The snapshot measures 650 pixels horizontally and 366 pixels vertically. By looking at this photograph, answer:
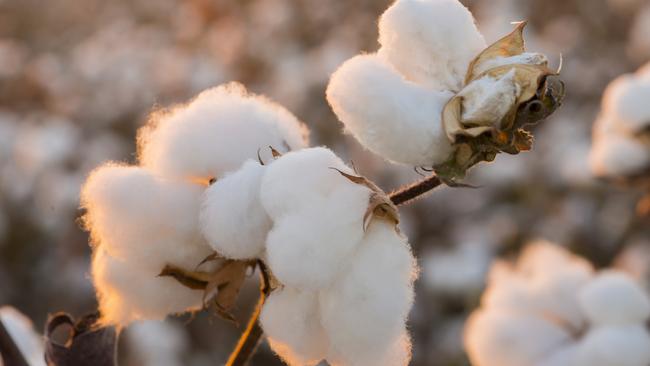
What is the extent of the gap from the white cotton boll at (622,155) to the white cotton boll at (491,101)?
102 centimetres

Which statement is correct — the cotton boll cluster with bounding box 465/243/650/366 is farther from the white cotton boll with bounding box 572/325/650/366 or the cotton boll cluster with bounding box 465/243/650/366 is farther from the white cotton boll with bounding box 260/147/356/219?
the white cotton boll with bounding box 260/147/356/219

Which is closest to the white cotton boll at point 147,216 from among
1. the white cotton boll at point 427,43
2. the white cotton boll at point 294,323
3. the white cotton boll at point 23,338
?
the white cotton boll at point 294,323

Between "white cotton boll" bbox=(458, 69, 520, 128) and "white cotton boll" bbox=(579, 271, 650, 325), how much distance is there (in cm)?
83

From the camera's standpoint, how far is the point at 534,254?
2.01m

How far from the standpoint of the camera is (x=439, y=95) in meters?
0.89

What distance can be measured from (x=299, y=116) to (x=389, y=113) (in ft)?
12.9

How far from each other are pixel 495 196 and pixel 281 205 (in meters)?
3.53

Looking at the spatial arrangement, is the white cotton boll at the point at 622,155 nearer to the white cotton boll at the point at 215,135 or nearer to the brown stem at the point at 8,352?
the white cotton boll at the point at 215,135

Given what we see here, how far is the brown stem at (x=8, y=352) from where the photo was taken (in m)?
0.99

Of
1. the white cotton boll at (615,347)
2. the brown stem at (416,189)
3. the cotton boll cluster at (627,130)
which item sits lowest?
the white cotton boll at (615,347)

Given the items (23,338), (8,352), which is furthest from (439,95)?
(23,338)

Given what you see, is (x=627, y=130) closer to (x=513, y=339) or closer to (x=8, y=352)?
(x=513, y=339)

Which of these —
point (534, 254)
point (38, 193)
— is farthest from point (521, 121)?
point (38, 193)

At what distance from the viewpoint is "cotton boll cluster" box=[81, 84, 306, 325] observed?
3.20ft
